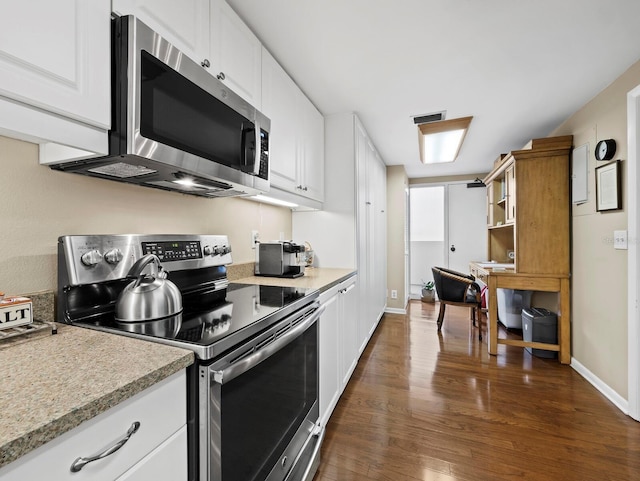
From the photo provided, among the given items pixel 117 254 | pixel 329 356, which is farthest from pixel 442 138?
pixel 117 254

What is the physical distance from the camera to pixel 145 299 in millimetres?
927

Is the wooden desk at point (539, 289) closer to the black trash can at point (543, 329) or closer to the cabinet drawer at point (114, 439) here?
the black trash can at point (543, 329)

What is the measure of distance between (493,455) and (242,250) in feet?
5.96

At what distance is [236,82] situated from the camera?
4.49 ft

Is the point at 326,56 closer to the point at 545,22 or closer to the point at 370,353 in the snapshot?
the point at 545,22

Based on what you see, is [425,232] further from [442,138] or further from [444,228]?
[442,138]

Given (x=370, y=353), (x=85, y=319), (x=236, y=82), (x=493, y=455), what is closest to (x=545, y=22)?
(x=236, y=82)

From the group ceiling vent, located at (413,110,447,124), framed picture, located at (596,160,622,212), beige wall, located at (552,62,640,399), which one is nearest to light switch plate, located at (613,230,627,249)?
beige wall, located at (552,62,640,399)

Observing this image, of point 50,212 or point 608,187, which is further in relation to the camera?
point 608,187

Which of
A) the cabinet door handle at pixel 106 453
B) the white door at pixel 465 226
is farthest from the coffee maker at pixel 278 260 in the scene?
the white door at pixel 465 226

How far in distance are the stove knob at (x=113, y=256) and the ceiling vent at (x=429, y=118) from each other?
8.39ft

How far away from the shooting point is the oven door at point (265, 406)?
739 mm

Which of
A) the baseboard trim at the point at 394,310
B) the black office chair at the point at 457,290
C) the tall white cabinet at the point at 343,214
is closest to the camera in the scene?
the tall white cabinet at the point at 343,214

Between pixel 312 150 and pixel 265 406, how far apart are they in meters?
1.80
